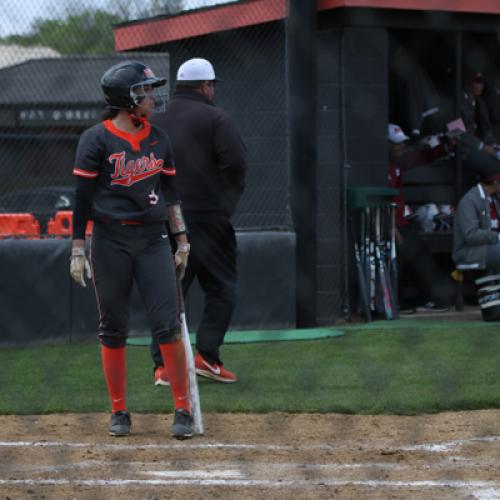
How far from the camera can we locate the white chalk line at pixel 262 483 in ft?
13.0

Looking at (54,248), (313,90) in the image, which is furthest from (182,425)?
(313,90)

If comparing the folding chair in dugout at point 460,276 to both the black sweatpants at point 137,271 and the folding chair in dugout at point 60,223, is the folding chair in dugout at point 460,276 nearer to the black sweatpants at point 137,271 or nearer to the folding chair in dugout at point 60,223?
the folding chair in dugout at point 60,223

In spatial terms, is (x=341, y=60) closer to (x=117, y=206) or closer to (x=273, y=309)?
(x=273, y=309)

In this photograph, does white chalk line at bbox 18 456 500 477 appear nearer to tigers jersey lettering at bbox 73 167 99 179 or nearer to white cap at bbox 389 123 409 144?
tigers jersey lettering at bbox 73 167 99 179

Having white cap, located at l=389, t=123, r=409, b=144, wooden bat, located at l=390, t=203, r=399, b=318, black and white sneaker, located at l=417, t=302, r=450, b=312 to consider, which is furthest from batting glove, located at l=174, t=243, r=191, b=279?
black and white sneaker, located at l=417, t=302, r=450, b=312

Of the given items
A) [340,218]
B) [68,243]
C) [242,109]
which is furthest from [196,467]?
[242,109]

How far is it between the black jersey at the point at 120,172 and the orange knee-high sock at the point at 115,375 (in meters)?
0.59

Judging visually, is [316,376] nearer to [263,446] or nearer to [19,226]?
[263,446]

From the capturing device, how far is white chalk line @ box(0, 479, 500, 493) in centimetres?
396

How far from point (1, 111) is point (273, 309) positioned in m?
2.47

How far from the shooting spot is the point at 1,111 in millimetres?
8414

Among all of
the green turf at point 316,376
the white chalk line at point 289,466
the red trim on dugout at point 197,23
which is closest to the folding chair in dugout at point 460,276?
the green turf at point 316,376

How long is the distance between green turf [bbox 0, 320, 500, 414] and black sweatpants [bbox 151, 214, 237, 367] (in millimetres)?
242

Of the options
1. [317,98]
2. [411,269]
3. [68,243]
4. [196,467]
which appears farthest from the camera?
[411,269]
